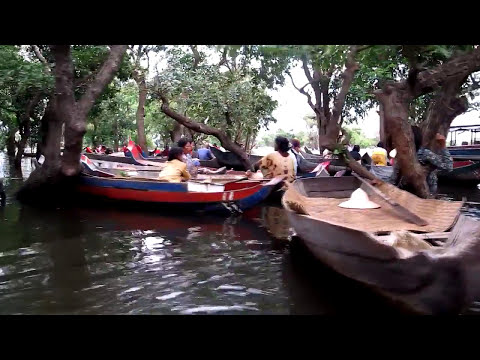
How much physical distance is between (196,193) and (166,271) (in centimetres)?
349

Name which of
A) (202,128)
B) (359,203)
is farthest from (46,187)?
(359,203)

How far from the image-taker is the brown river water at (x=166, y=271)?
4590 millimetres

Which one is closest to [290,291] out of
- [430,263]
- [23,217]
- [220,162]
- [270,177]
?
[430,263]

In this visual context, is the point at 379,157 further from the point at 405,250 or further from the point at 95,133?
Answer: the point at 95,133

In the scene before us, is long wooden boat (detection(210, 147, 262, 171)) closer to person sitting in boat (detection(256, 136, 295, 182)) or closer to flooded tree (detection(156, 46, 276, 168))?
flooded tree (detection(156, 46, 276, 168))

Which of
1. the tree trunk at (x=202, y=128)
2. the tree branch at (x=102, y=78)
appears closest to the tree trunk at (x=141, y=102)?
the tree trunk at (x=202, y=128)

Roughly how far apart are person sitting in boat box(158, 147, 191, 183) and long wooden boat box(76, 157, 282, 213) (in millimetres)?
189

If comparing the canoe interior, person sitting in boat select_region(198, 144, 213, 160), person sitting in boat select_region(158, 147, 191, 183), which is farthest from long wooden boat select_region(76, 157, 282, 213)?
person sitting in boat select_region(198, 144, 213, 160)

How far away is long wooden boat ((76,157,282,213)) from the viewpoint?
889 cm

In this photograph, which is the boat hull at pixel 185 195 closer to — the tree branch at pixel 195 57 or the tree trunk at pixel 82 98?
the tree trunk at pixel 82 98

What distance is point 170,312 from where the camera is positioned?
4500 mm

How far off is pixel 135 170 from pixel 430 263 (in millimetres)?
10942
